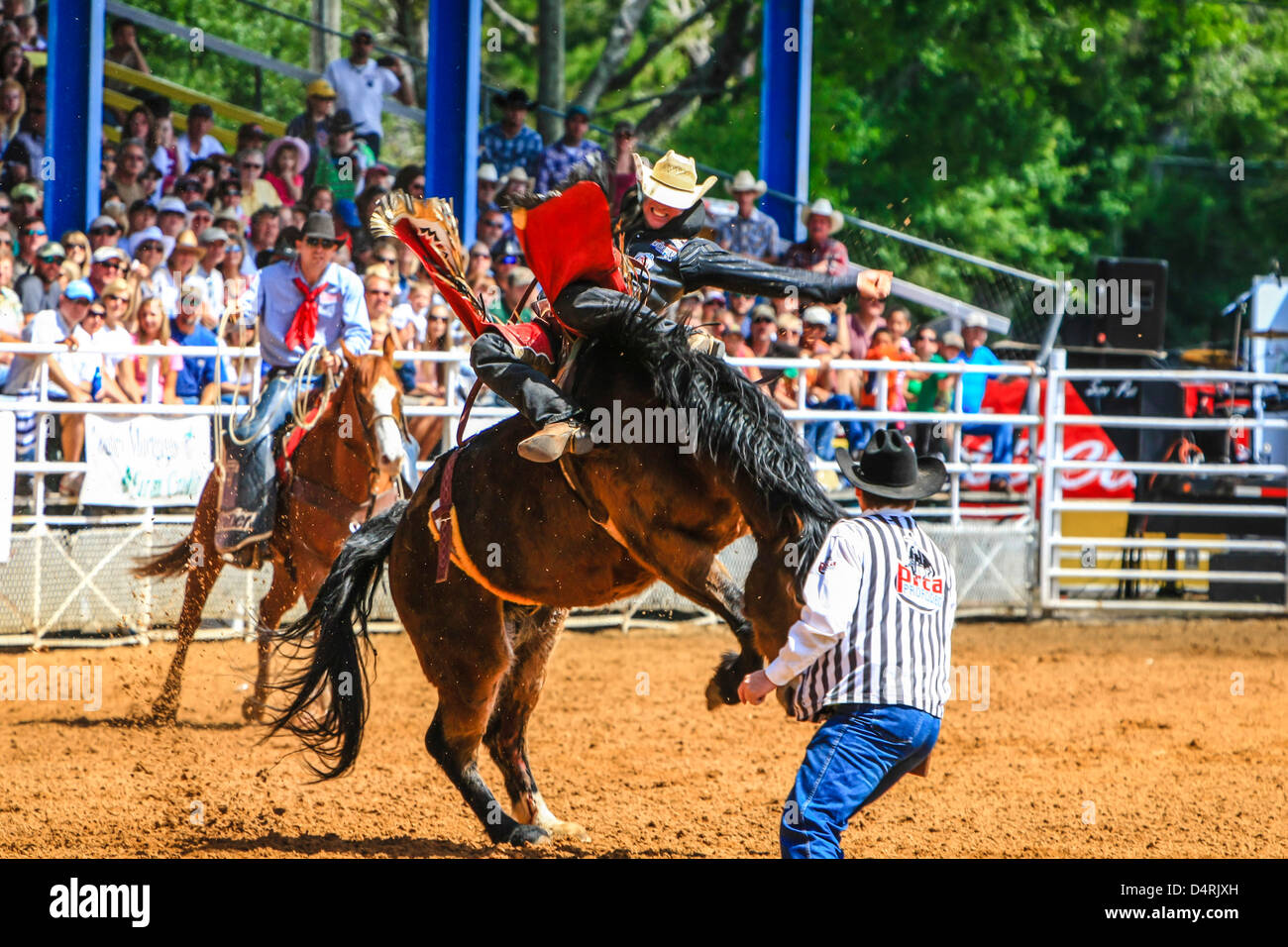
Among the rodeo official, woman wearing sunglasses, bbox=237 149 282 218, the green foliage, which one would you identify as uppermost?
the green foliage

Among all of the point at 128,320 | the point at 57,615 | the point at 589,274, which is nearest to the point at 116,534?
the point at 57,615

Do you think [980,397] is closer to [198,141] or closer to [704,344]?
[704,344]

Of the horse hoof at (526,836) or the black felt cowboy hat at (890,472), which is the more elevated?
the black felt cowboy hat at (890,472)

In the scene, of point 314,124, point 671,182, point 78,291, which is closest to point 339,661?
point 671,182

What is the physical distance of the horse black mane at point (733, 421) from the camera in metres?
4.23

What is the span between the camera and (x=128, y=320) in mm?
10062

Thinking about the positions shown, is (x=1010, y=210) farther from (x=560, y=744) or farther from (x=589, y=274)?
(x=589, y=274)

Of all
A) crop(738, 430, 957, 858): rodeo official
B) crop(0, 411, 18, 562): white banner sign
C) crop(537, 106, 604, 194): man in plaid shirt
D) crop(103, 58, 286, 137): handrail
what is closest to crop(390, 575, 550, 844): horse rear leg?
crop(738, 430, 957, 858): rodeo official

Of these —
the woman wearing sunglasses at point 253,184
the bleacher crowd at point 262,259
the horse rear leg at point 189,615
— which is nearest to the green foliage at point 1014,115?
the bleacher crowd at point 262,259

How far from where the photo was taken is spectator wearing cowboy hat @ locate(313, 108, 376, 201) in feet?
41.8

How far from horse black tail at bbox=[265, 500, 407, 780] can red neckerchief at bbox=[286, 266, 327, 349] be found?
108 inches

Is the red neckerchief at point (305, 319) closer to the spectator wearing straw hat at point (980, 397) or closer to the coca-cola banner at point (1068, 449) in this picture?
the spectator wearing straw hat at point (980, 397)

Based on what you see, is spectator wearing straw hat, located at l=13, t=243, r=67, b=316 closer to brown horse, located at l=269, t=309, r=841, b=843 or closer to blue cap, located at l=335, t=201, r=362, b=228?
blue cap, located at l=335, t=201, r=362, b=228
